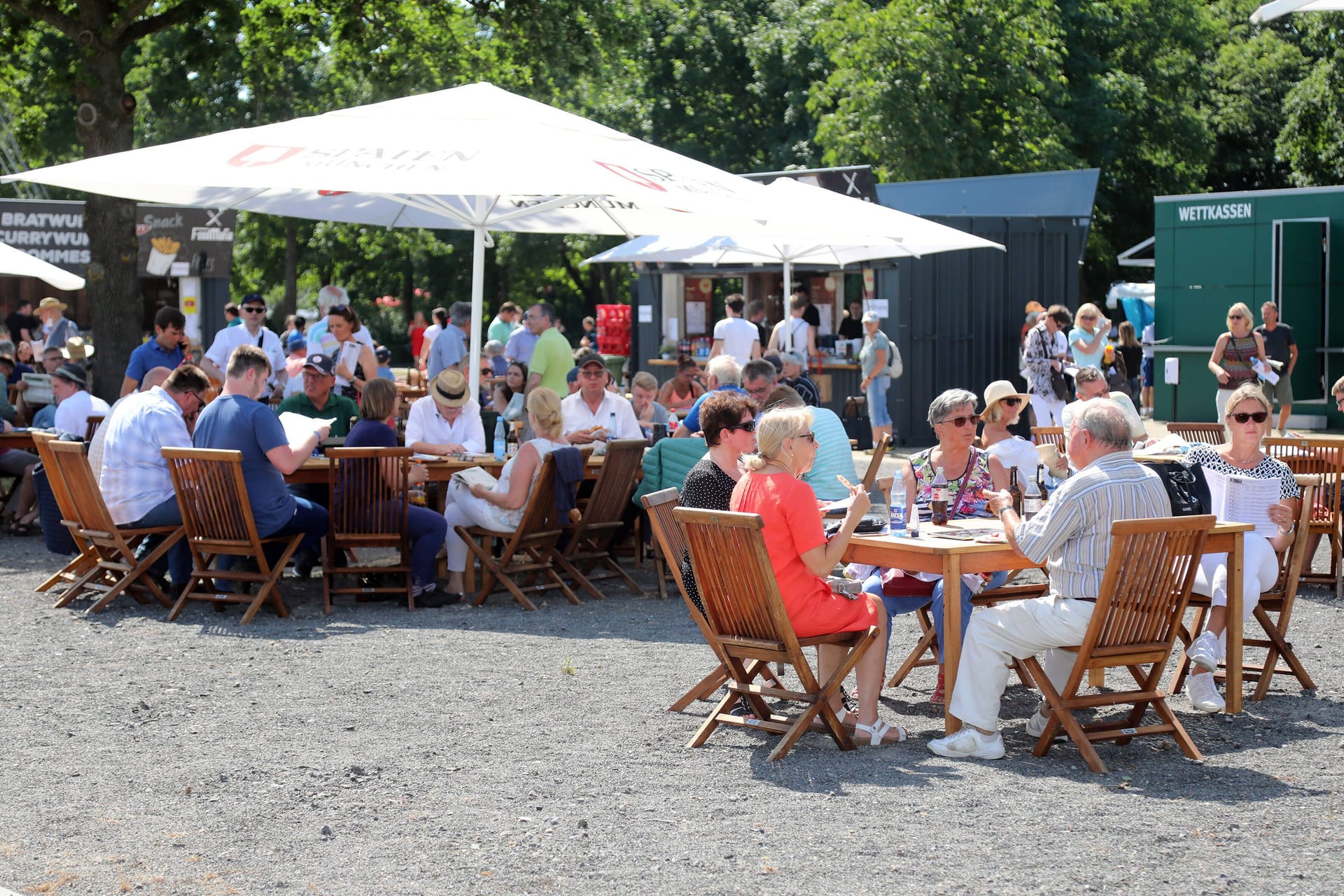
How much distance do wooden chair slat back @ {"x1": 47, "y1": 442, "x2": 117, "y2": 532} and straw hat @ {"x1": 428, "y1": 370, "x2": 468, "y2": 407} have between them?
1980 millimetres

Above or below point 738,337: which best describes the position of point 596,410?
below

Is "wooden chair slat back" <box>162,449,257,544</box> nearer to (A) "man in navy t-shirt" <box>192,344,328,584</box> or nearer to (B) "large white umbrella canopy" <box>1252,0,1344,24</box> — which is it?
(A) "man in navy t-shirt" <box>192,344,328,584</box>

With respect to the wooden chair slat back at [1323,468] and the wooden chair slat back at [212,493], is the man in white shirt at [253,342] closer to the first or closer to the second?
the wooden chair slat back at [212,493]

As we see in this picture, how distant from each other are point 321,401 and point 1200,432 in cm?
540

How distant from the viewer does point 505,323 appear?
18.0 m

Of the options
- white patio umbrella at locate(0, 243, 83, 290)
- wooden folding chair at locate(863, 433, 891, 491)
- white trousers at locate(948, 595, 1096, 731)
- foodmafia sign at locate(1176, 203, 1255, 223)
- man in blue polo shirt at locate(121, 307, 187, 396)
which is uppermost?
foodmafia sign at locate(1176, 203, 1255, 223)

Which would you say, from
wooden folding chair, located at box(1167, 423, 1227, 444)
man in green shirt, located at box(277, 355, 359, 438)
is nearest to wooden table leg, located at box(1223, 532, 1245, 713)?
wooden folding chair, located at box(1167, 423, 1227, 444)

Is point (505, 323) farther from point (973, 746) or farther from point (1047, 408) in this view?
point (973, 746)

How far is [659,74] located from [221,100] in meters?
10.9

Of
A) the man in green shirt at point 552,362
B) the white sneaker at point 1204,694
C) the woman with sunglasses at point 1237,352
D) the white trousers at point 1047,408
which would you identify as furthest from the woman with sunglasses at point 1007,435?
the woman with sunglasses at point 1237,352

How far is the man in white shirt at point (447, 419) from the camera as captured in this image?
29.2 feet

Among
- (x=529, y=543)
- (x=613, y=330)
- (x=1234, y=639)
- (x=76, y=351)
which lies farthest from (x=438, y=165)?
(x=613, y=330)

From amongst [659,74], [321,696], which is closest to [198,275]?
[659,74]

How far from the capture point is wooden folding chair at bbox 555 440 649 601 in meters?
8.40
